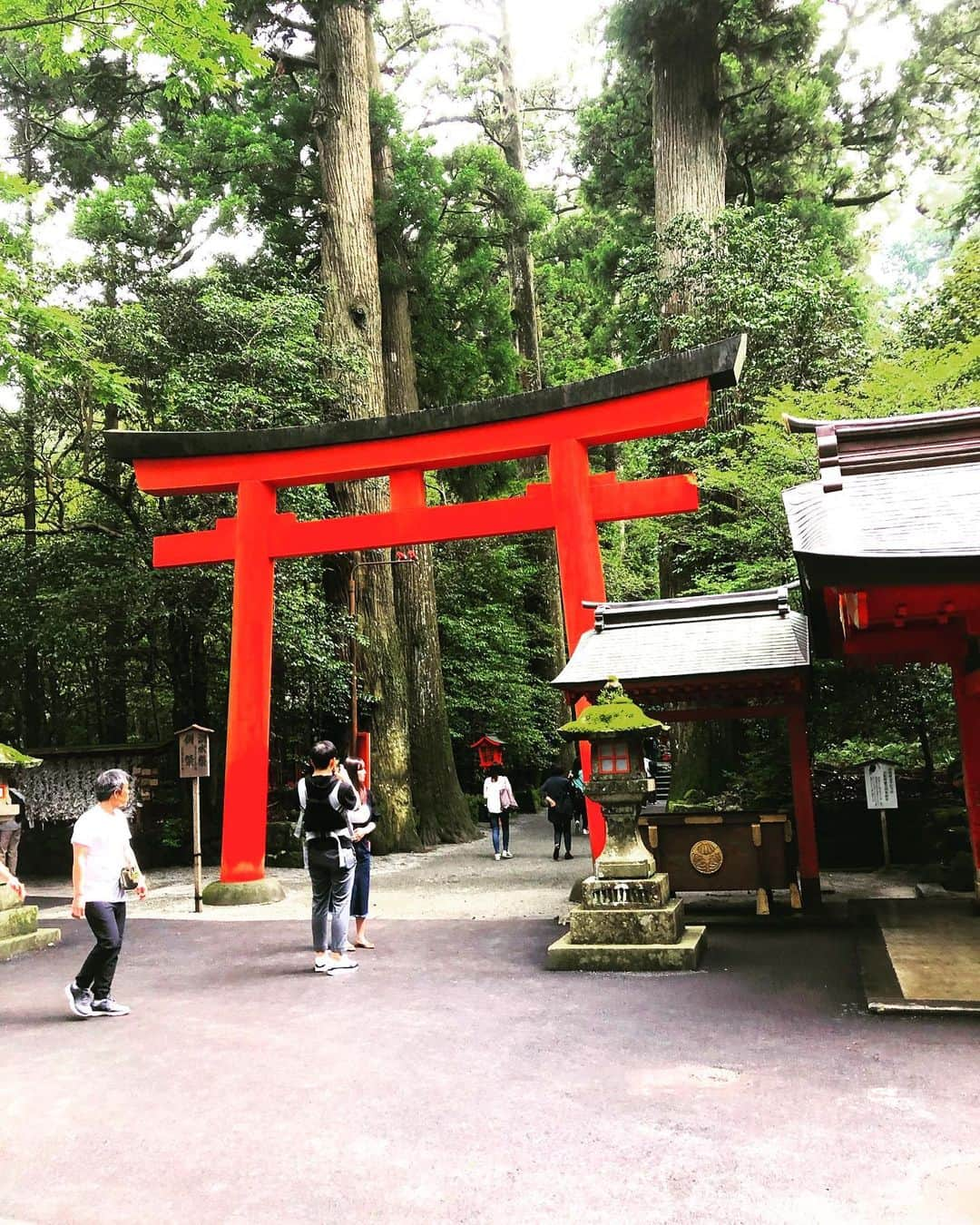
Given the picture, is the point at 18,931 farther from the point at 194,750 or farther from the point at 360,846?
the point at 360,846

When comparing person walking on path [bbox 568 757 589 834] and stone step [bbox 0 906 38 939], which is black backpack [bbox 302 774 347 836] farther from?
person walking on path [bbox 568 757 589 834]

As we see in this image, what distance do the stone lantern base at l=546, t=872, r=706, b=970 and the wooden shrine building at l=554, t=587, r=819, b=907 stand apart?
1.30m

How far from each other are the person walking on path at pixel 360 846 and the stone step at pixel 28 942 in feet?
8.69

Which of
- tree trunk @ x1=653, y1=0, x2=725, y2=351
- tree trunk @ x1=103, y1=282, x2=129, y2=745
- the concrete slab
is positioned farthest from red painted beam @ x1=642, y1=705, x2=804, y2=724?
tree trunk @ x1=103, y1=282, x2=129, y2=745

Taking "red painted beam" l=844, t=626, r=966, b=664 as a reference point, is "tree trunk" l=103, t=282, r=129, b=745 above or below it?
above

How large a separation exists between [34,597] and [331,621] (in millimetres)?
4493

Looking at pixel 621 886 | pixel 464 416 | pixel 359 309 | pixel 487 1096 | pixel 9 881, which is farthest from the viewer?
pixel 359 309

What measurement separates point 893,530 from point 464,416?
575 cm

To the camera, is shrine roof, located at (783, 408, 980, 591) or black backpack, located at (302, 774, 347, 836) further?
black backpack, located at (302, 774, 347, 836)

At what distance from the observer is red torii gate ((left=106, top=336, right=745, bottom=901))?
8.81m

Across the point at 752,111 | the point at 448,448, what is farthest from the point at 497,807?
the point at 752,111

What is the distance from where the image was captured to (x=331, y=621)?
1373 centimetres

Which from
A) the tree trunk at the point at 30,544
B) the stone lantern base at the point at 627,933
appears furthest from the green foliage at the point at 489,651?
the stone lantern base at the point at 627,933

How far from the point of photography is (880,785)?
968 cm
